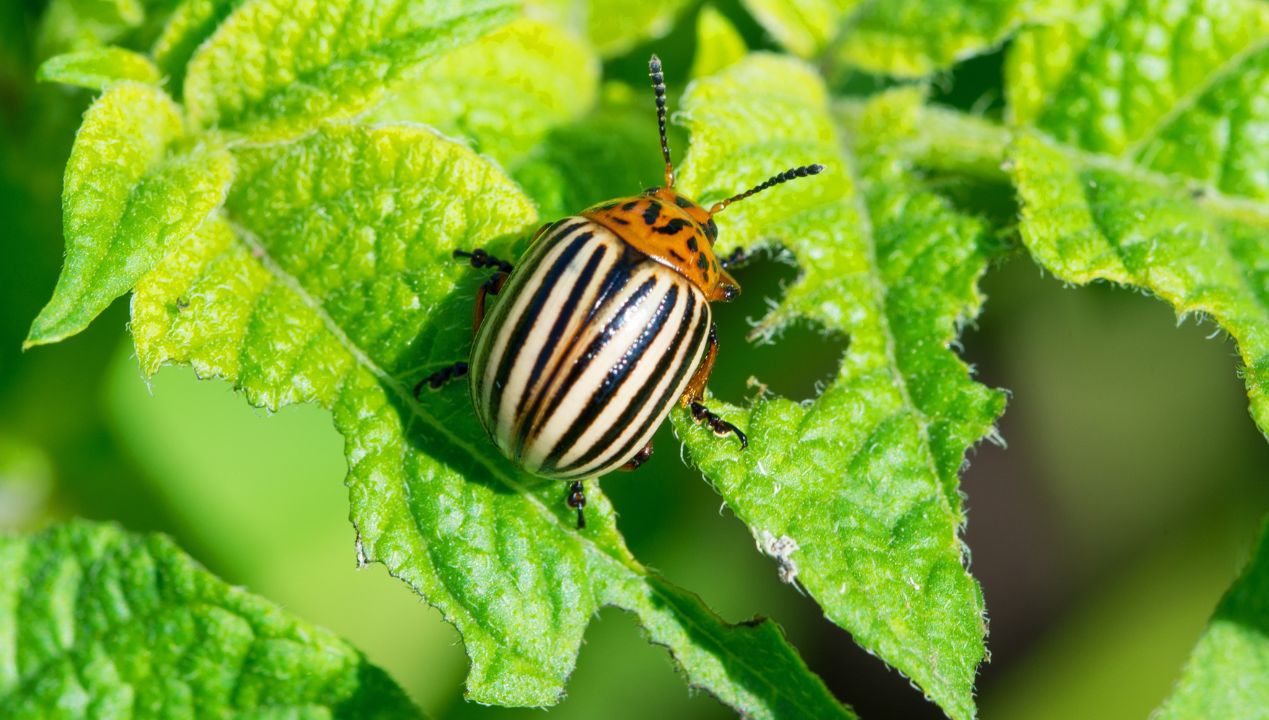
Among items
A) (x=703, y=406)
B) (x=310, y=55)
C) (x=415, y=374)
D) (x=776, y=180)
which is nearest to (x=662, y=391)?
(x=703, y=406)

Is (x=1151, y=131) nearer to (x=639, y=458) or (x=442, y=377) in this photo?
(x=639, y=458)

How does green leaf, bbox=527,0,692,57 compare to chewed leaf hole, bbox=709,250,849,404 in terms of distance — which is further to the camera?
chewed leaf hole, bbox=709,250,849,404

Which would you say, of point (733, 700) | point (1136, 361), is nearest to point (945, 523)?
point (733, 700)

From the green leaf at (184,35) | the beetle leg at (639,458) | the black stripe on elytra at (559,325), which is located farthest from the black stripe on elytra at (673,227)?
the green leaf at (184,35)

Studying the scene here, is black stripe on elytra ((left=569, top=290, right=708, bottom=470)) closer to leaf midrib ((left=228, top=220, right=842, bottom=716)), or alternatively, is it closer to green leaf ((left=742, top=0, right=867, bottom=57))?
leaf midrib ((left=228, top=220, right=842, bottom=716))

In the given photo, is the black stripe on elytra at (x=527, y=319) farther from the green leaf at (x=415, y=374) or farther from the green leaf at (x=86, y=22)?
the green leaf at (x=86, y=22)

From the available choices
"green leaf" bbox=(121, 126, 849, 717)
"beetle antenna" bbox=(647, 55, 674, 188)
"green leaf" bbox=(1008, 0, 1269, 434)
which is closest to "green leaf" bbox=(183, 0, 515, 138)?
"green leaf" bbox=(121, 126, 849, 717)

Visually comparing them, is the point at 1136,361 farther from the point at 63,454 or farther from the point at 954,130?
the point at 63,454
